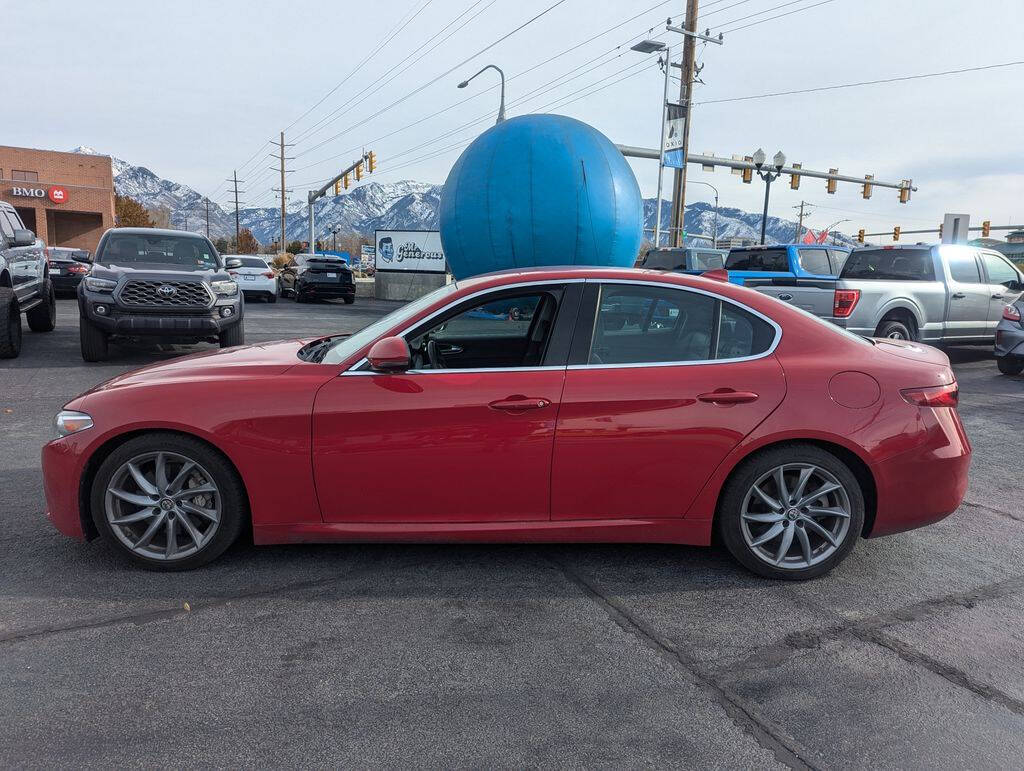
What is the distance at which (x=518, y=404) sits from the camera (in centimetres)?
353

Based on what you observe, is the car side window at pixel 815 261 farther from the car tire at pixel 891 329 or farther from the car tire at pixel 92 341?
the car tire at pixel 92 341

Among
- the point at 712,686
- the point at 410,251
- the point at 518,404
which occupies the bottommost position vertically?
Result: the point at 712,686

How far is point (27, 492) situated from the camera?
489 cm

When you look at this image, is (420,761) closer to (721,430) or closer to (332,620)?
(332,620)

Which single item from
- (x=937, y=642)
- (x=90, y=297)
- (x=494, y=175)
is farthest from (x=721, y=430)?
(x=494, y=175)

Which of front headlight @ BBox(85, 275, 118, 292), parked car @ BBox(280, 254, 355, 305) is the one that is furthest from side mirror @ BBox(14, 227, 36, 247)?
parked car @ BBox(280, 254, 355, 305)

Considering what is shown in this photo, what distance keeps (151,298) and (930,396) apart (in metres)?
8.92

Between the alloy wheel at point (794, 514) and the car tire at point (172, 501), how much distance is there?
8.31ft

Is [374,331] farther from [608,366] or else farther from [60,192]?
[60,192]

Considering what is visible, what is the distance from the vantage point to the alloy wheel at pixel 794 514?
3.68 m

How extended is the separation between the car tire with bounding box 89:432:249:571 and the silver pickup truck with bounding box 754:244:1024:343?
8.61 meters

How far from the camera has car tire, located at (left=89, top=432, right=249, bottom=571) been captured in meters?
3.59

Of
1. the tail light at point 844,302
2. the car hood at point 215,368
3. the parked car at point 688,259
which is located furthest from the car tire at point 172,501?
the parked car at point 688,259

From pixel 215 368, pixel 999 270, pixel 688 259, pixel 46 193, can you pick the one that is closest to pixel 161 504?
pixel 215 368
